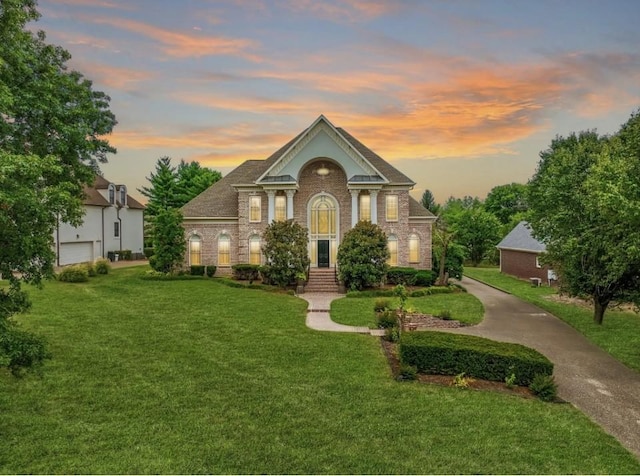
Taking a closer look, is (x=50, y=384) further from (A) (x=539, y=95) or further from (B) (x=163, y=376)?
(A) (x=539, y=95)

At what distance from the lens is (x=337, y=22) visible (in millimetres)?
17422

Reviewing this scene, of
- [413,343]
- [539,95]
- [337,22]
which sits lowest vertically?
[413,343]

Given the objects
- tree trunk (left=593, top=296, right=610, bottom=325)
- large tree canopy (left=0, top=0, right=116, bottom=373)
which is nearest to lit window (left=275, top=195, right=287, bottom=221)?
large tree canopy (left=0, top=0, right=116, bottom=373)

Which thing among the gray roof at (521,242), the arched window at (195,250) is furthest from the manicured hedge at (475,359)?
→ the gray roof at (521,242)

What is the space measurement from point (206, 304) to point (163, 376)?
9502 mm

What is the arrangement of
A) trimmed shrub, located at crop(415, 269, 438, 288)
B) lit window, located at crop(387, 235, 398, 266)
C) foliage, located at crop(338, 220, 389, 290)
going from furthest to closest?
lit window, located at crop(387, 235, 398, 266) → trimmed shrub, located at crop(415, 269, 438, 288) → foliage, located at crop(338, 220, 389, 290)

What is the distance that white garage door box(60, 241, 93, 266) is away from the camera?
113 feet

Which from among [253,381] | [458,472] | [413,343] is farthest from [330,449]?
[413,343]

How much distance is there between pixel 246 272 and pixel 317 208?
735cm

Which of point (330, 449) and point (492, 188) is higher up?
point (492, 188)

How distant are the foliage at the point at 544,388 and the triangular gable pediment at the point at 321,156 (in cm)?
1989

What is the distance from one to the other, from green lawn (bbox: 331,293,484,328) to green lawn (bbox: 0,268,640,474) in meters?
3.79

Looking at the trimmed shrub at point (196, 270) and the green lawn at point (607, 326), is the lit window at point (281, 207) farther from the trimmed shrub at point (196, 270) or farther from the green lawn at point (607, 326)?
the green lawn at point (607, 326)

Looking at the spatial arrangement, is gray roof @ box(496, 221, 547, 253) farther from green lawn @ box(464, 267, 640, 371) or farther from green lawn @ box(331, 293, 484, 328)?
green lawn @ box(331, 293, 484, 328)
